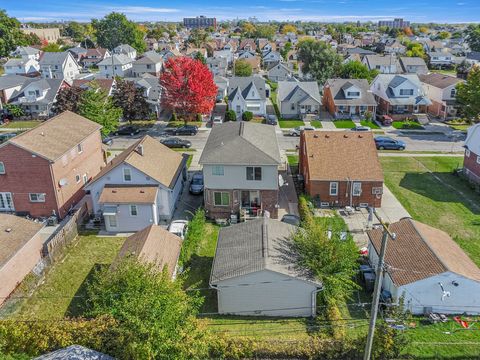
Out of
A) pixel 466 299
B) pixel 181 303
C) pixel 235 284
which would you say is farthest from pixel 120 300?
pixel 466 299

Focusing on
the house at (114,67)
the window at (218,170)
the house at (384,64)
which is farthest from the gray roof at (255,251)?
the house at (384,64)

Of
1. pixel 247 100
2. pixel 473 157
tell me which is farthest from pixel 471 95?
pixel 247 100

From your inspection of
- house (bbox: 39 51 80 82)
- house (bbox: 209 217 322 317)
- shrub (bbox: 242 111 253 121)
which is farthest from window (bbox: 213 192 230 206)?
house (bbox: 39 51 80 82)

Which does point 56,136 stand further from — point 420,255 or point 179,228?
point 420,255

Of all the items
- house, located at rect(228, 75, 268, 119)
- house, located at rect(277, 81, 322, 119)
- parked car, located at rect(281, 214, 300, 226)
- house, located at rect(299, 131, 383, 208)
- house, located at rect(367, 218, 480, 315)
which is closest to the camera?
house, located at rect(367, 218, 480, 315)

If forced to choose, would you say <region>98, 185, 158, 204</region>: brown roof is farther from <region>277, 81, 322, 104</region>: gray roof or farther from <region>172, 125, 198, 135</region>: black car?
<region>277, 81, 322, 104</region>: gray roof

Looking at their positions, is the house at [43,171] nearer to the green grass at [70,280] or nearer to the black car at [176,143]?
the green grass at [70,280]

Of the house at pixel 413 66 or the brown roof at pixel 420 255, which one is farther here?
the house at pixel 413 66
